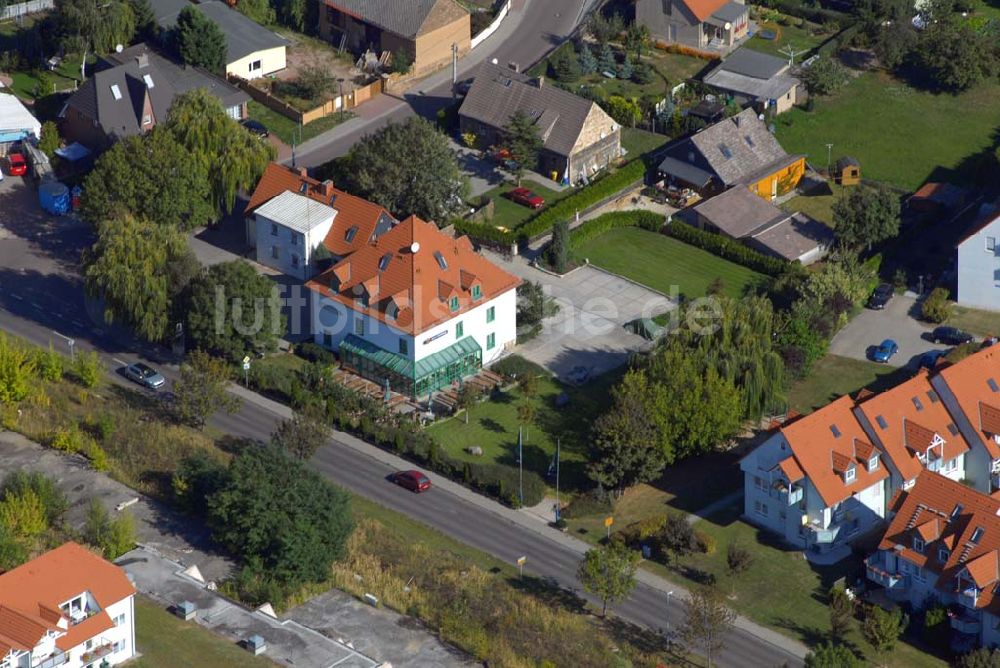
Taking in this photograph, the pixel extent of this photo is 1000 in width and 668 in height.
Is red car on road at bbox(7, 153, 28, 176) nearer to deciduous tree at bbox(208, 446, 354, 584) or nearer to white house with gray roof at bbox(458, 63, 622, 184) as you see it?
white house with gray roof at bbox(458, 63, 622, 184)

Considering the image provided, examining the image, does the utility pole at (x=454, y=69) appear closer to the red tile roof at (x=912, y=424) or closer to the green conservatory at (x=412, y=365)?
the green conservatory at (x=412, y=365)

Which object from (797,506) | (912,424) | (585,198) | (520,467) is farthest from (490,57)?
(797,506)

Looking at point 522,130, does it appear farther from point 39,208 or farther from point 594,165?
point 39,208

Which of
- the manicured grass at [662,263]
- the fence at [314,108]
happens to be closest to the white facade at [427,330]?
the manicured grass at [662,263]

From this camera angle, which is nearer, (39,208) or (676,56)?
(39,208)

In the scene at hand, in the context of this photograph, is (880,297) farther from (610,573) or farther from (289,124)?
(289,124)

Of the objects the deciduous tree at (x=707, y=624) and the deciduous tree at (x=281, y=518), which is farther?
the deciduous tree at (x=281, y=518)

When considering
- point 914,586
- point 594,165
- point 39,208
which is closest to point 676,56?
point 594,165
